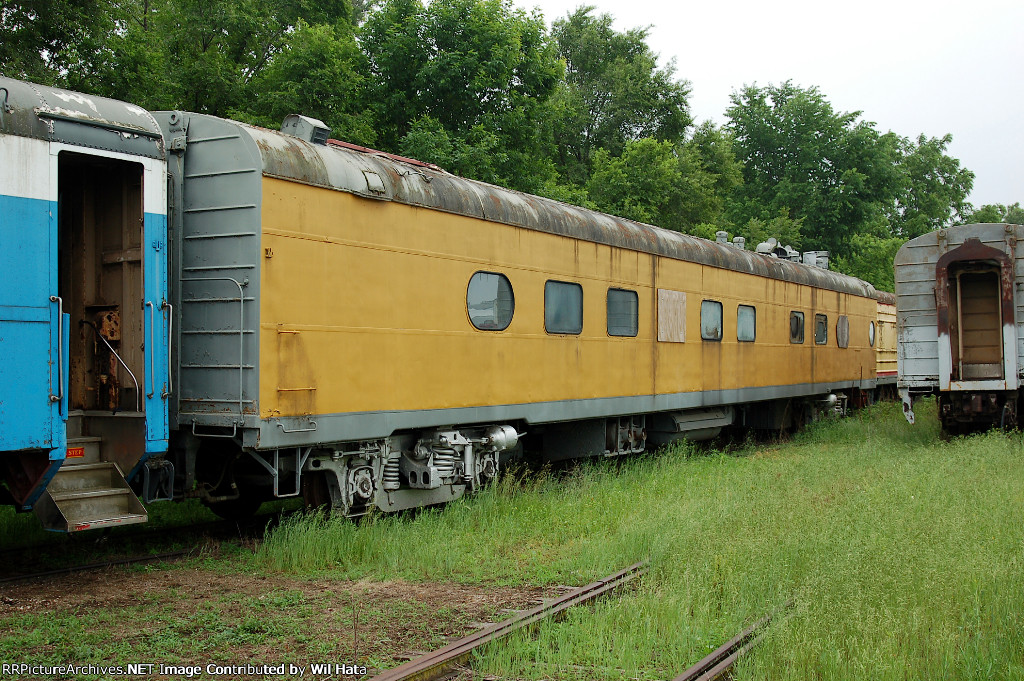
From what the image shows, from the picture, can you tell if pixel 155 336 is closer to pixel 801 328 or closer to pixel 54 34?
pixel 54 34

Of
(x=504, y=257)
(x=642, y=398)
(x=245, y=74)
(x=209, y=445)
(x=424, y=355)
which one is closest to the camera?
(x=209, y=445)

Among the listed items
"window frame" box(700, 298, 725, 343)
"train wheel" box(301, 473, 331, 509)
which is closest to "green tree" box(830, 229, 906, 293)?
"window frame" box(700, 298, 725, 343)

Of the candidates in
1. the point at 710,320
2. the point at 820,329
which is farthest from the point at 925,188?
the point at 710,320

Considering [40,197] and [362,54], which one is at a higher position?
[362,54]

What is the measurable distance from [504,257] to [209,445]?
3632mm

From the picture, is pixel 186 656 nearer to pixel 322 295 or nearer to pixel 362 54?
pixel 322 295

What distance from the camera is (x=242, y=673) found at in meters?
4.62

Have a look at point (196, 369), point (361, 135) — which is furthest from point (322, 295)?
point (361, 135)

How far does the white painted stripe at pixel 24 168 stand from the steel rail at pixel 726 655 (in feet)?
16.5

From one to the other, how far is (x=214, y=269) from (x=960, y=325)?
Result: 13.5m

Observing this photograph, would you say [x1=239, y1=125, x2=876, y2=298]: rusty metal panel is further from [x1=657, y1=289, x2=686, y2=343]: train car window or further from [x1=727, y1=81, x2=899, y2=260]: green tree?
[x1=727, y1=81, x2=899, y2=260]: green tree

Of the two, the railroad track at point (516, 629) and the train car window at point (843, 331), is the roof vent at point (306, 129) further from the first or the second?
the train car window at point (843, 331)

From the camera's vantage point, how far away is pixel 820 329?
18.4 meters

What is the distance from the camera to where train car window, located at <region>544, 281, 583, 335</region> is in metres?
10.3
